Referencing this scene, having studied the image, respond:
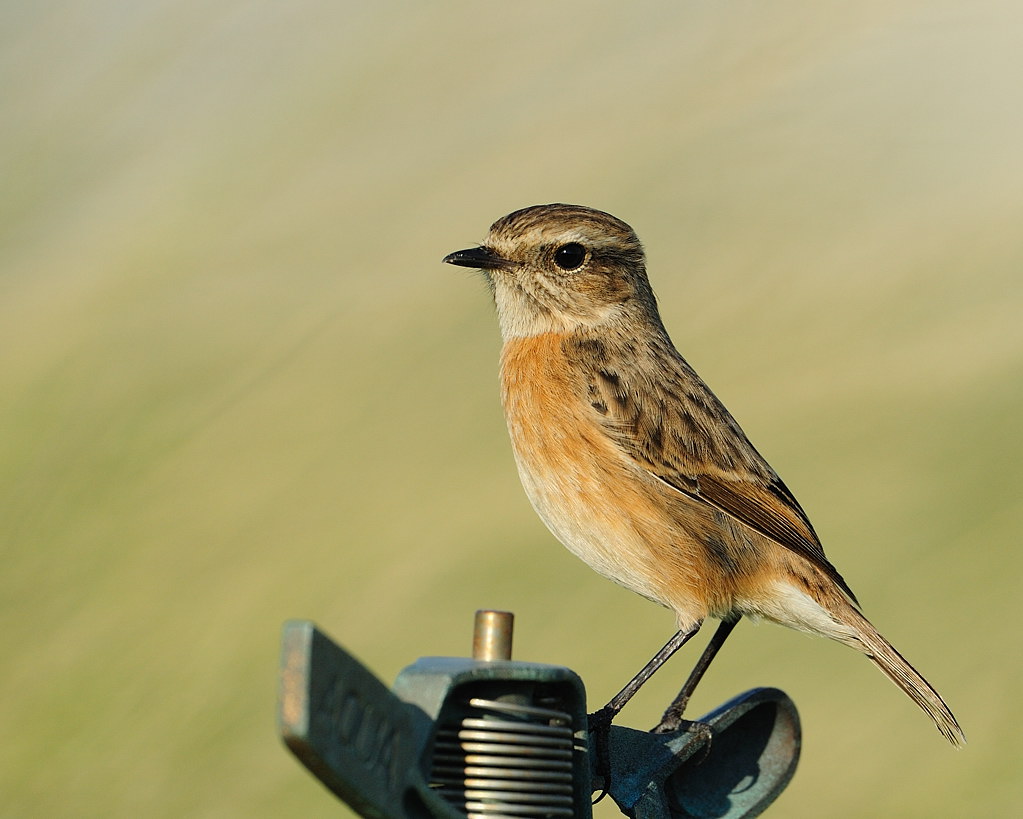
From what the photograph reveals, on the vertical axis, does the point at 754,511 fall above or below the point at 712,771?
above

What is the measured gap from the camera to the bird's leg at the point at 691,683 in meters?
3.62

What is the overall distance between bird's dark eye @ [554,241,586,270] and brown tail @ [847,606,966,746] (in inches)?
67.9

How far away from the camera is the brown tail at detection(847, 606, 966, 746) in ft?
13.6

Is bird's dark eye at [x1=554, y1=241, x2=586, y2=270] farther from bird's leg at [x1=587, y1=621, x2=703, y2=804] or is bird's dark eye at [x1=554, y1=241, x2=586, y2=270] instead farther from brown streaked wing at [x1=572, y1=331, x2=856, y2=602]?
bird's leg at [x1=587, y1=621, x2=703, y2=804]

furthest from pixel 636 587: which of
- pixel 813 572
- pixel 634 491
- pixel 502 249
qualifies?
pixel 502 249

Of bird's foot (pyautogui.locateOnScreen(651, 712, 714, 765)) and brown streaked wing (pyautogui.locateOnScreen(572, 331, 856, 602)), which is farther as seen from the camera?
brown streaked wing (pyautogui.locateOnScreen(572, 331, 856, 602))

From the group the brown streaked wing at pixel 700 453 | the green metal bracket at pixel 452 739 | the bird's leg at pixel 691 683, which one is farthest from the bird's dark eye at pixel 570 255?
the green metal bracket at pixel 452 739

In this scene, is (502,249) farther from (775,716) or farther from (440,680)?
(440,680)

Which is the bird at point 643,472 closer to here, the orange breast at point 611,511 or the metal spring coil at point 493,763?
the orange breast at point 611,511

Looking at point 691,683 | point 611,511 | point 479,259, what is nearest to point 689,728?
point 691,683

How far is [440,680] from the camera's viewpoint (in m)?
2.04

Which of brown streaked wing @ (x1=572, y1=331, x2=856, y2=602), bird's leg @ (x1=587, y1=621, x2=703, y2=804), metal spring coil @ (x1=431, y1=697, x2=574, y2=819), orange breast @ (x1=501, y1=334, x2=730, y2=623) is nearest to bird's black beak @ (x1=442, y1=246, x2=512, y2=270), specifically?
brown streaked wing @ (x1=572, y1=331, x2=856, y2=602)

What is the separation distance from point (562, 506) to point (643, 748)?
1233 millimetres

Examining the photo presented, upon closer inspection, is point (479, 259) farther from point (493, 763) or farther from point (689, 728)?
point (493, 763)
